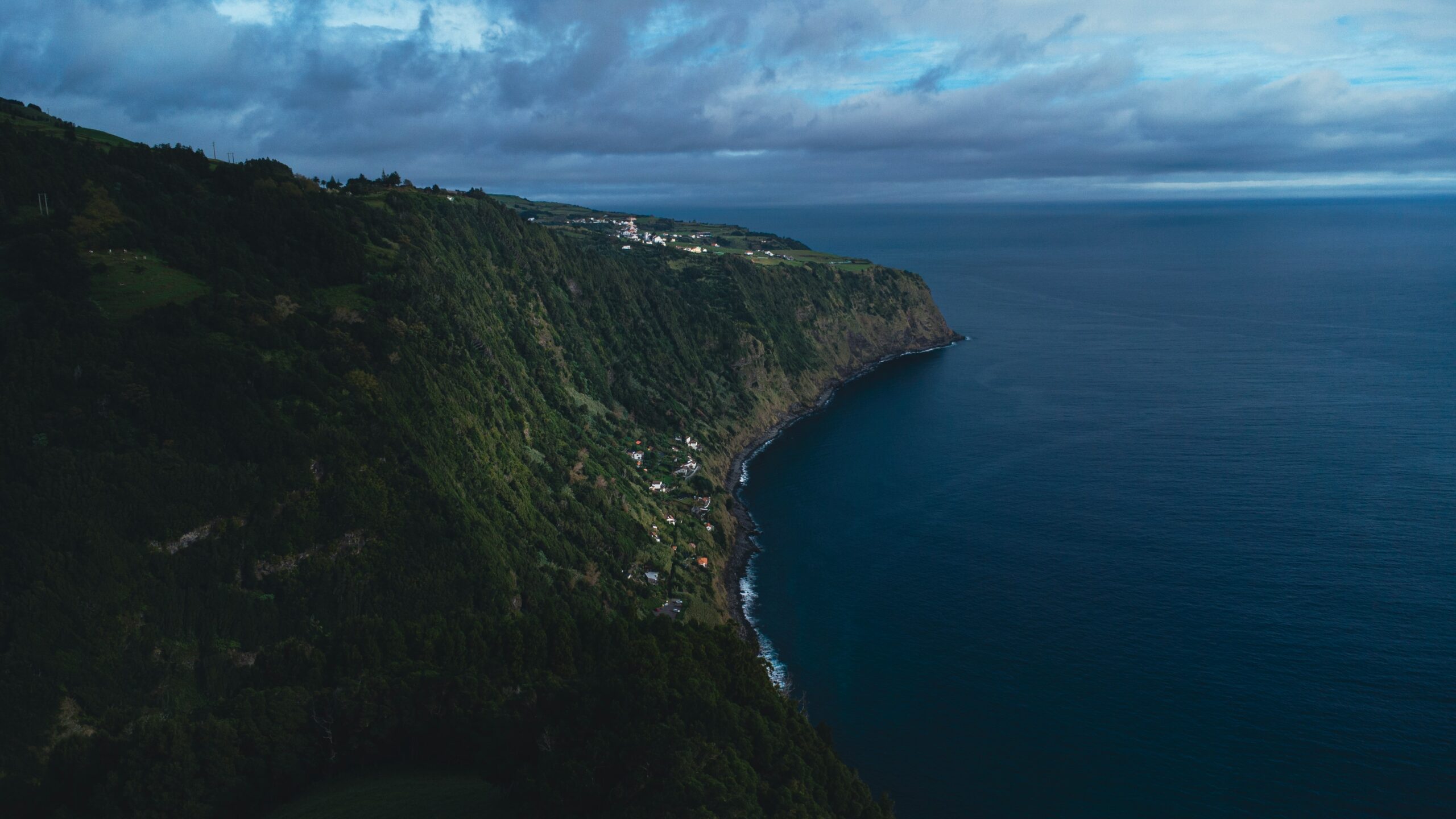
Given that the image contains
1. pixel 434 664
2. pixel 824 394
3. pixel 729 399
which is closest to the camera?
pixel 434 664

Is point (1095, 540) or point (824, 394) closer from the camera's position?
point (1095, 540)

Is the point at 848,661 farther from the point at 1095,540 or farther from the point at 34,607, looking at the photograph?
the point at 34,607

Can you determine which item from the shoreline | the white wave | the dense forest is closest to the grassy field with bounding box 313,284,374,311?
the dense forest

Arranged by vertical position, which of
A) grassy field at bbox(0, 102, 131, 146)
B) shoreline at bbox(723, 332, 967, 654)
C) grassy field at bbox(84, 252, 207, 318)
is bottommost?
shoreline at bbox(723, 332, 967, 654)

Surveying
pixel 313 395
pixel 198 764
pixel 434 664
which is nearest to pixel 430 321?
pixel 313 395

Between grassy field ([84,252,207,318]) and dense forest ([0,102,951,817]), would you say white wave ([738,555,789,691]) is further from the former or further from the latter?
grassy field ([84,252,207,318])

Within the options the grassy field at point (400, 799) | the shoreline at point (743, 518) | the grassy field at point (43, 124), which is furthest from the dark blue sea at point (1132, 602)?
the grassy field at point (43, 124)
